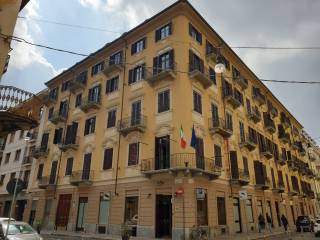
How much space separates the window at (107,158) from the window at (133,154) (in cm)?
251

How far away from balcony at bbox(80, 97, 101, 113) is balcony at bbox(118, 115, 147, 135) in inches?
179

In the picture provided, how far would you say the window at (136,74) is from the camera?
81.3ft

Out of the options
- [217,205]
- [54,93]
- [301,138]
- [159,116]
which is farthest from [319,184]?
[54,93]

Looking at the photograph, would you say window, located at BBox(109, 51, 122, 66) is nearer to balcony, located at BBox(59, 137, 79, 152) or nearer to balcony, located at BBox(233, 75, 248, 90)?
balcony, located at BBox(59, 137, 79, 152)

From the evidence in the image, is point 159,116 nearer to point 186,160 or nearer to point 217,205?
point 186,160

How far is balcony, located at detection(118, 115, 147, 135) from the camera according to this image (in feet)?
71.8

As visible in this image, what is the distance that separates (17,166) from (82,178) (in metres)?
16.5

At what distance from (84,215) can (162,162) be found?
32.9 ft

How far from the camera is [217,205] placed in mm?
21250

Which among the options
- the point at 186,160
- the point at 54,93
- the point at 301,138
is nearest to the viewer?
the point at 186,160

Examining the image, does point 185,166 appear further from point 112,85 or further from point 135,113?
point 112,85

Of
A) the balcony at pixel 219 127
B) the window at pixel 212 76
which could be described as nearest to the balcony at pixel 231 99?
the window at pixel 212 76

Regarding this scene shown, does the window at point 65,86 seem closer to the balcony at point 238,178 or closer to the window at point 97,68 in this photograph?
the window at point 97,68

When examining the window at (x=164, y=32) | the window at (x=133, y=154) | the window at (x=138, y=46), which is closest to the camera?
the window at (x=133, y=154)
